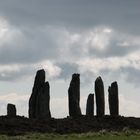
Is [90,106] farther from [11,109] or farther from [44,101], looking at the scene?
[11,109]

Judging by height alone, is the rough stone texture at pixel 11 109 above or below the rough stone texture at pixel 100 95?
below

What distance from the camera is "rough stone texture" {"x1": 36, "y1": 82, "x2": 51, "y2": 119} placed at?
58.7 meters

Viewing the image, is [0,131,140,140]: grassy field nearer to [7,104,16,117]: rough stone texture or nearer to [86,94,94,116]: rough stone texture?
[7,104,16,117]: rough stone texture

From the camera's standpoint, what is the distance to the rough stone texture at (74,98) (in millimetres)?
60531

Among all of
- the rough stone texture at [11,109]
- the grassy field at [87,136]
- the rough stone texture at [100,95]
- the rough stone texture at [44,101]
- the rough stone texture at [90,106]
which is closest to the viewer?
the grassy field at [87,136]

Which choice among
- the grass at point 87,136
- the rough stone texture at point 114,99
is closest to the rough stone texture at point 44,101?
the rough stone texture at point 114,99

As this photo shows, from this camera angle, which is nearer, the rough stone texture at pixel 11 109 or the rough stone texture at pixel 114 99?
the rough stone texture at pixel 11 109

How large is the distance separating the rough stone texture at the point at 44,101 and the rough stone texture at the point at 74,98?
8.77 feet

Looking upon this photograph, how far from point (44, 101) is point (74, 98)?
3.33 metres

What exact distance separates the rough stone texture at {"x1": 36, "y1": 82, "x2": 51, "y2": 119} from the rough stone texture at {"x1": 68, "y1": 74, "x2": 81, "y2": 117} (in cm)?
267

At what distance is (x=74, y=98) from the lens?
199ft

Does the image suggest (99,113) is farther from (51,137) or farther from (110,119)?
(51,137)

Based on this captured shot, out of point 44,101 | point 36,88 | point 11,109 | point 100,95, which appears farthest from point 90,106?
point 11,109

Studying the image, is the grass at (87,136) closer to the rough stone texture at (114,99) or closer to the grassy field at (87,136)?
the grassy field at (87,136)
